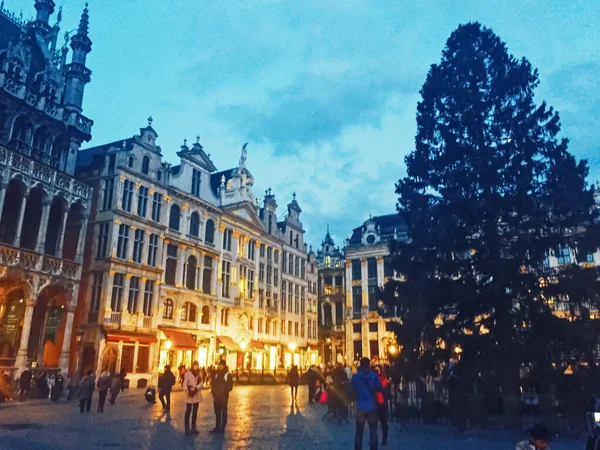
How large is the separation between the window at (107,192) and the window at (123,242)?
187 centimetres

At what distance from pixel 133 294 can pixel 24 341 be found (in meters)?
9.75

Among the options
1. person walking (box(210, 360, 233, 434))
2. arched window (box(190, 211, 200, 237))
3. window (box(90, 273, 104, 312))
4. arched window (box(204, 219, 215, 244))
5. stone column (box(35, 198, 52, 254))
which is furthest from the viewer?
arched window (box(204, 219, 215, 244))

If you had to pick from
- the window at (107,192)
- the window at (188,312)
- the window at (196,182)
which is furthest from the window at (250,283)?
the window at (107,192)

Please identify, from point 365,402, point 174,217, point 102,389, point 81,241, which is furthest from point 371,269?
point 365,402

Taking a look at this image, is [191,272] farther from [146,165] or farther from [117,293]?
[146,165]

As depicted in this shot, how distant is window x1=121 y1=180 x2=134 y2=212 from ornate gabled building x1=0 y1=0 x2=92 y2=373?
334cm

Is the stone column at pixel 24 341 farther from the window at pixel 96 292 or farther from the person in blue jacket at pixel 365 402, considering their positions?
the person in blue jacket at pixel 365 402

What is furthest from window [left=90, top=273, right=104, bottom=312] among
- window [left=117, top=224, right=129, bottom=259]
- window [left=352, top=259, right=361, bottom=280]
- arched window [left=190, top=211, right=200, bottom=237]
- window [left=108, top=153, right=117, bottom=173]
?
window [left=352, top=259, right=361, bottom=280]

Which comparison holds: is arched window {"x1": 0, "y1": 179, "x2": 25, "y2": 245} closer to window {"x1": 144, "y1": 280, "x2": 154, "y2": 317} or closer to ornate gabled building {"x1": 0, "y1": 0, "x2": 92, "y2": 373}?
ornate gabled building {"x1": 0, "y1": 0, "x2": 92, "y2": 373}

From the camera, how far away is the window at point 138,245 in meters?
37.5

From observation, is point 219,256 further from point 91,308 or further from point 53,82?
point 53,82

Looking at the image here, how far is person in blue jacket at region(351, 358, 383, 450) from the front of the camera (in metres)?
9.63

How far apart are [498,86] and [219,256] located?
103 ft

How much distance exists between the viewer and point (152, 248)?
128 feet
